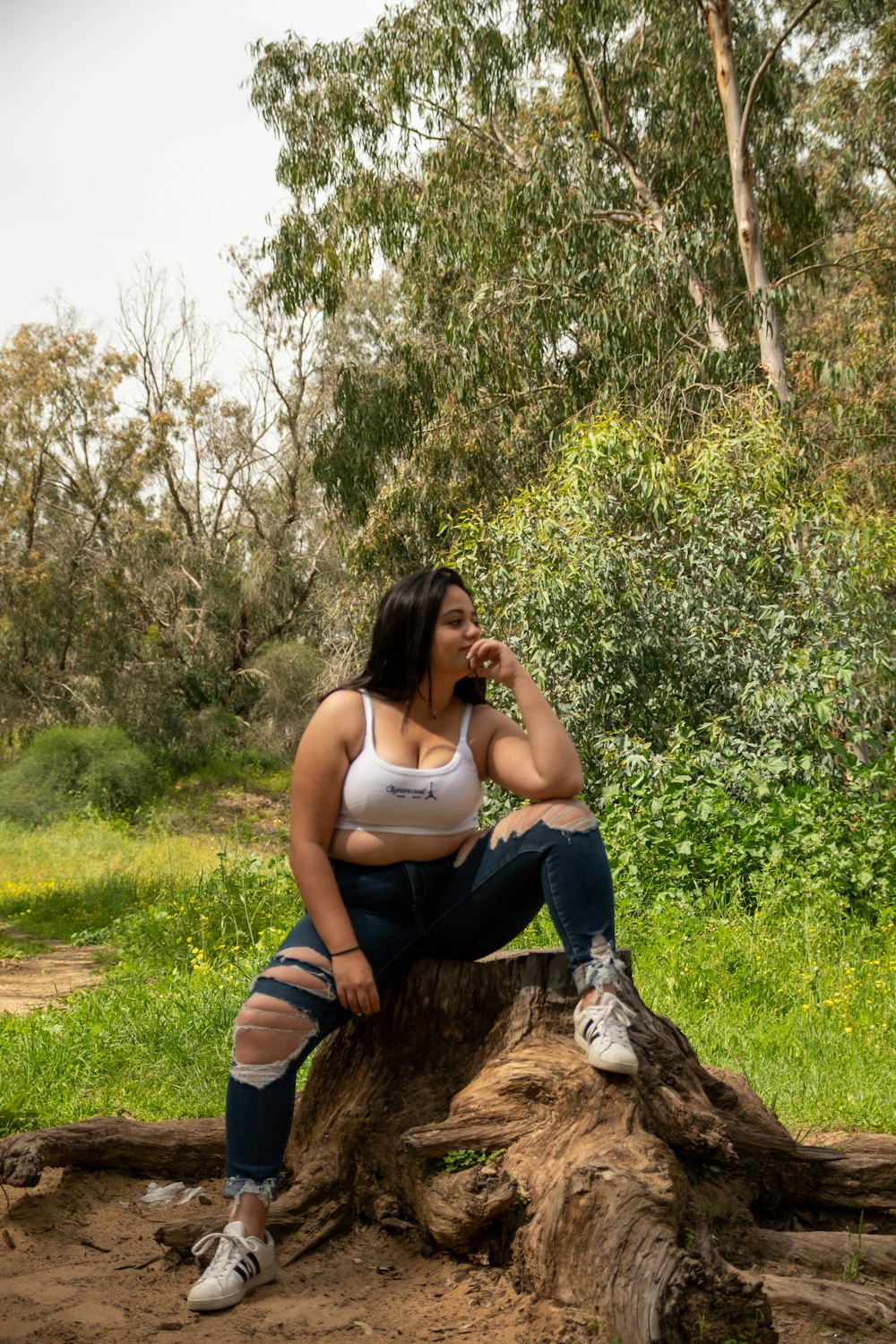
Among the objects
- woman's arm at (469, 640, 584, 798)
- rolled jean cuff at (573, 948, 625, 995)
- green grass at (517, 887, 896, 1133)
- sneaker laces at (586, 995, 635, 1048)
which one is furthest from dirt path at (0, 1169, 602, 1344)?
green grass at (517, 887, 896, 1133)

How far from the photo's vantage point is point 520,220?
487 inches

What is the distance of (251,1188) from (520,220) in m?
11.3

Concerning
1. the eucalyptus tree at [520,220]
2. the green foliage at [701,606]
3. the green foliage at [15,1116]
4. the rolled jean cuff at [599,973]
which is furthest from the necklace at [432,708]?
the eucalyptus tree at [520,220]

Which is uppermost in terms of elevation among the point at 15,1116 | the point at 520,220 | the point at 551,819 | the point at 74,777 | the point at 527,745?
the point at 520,220

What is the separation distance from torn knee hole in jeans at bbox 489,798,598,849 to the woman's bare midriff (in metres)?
0.16

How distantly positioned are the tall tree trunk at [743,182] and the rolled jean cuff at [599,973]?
994 centimetres

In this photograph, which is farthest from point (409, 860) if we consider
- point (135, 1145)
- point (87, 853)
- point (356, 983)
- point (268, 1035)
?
point (87, 853)

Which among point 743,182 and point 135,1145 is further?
point 743,182

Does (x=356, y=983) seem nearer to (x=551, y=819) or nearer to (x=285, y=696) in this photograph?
(x=551, y=819)

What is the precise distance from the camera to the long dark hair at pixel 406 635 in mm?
3033

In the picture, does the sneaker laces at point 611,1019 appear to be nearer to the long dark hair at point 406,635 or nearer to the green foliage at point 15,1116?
the long dark hair at point 406,635

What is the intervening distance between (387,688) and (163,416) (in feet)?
74.4

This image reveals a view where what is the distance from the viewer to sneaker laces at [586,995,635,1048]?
2664 millimetres

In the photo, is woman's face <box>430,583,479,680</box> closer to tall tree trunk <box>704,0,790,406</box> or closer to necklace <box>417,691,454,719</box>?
necklace <box>417,691,454,719</box>
